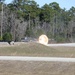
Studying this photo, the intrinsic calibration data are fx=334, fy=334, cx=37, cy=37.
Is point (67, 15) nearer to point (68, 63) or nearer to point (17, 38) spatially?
point (17, 38)

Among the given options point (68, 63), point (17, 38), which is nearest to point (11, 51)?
point (68, 63)

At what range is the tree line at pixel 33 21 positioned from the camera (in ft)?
277

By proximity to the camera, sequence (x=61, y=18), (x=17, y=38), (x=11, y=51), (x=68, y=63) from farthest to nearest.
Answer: (x=61, y=18) → (x=17, y=38) → (x=11, y=51) → (x=68, y=63)

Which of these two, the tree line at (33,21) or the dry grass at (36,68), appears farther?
the tree line at (33,21)

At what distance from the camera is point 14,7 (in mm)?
100688

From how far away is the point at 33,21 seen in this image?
106000 millimetres

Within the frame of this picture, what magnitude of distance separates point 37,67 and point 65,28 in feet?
288

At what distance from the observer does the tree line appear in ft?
277

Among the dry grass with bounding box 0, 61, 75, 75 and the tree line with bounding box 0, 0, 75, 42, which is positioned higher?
the tree line with bounding box 0, 0, 75, 42

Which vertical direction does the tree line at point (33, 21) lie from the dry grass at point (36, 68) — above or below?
above

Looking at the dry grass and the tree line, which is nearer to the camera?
the dry grass

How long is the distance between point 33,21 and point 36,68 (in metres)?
87.7

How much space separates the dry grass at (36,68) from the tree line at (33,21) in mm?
59157

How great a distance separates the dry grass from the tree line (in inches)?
2329
